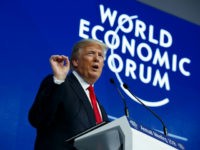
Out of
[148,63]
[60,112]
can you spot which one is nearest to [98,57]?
[60,112]

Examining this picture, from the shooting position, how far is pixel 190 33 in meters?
4.60

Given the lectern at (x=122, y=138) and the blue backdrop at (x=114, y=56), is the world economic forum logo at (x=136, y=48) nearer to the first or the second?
the blue backdrop at (x=114, y=56)

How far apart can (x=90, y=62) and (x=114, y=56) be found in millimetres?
1212

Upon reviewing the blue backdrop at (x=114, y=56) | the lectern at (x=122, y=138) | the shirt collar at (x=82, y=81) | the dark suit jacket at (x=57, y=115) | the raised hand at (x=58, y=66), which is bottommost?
the lectern at (x=122, y=138)

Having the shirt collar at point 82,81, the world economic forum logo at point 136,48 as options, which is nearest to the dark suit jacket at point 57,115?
the shirt collar at point 82,81

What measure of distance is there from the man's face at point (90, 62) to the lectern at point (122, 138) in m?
0.77

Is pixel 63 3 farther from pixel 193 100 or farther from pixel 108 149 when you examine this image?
pixel 108 149

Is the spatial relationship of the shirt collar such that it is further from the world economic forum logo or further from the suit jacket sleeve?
the world economic forum logo

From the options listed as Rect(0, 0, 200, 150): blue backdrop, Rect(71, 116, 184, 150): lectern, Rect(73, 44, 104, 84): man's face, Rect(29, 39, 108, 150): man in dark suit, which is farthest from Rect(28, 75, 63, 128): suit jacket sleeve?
Rect(0, 0, 200, 150): blue backdrop

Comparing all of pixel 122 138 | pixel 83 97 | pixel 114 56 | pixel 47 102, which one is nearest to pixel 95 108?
pixel 83 97

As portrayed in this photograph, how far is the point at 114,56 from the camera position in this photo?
387 cm

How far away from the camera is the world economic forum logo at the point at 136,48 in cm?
386

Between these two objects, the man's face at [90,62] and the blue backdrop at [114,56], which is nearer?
the man's face at [90,62]

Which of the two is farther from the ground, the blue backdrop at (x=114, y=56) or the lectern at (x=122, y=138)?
the blue backdrop at (x=114, y=56)
